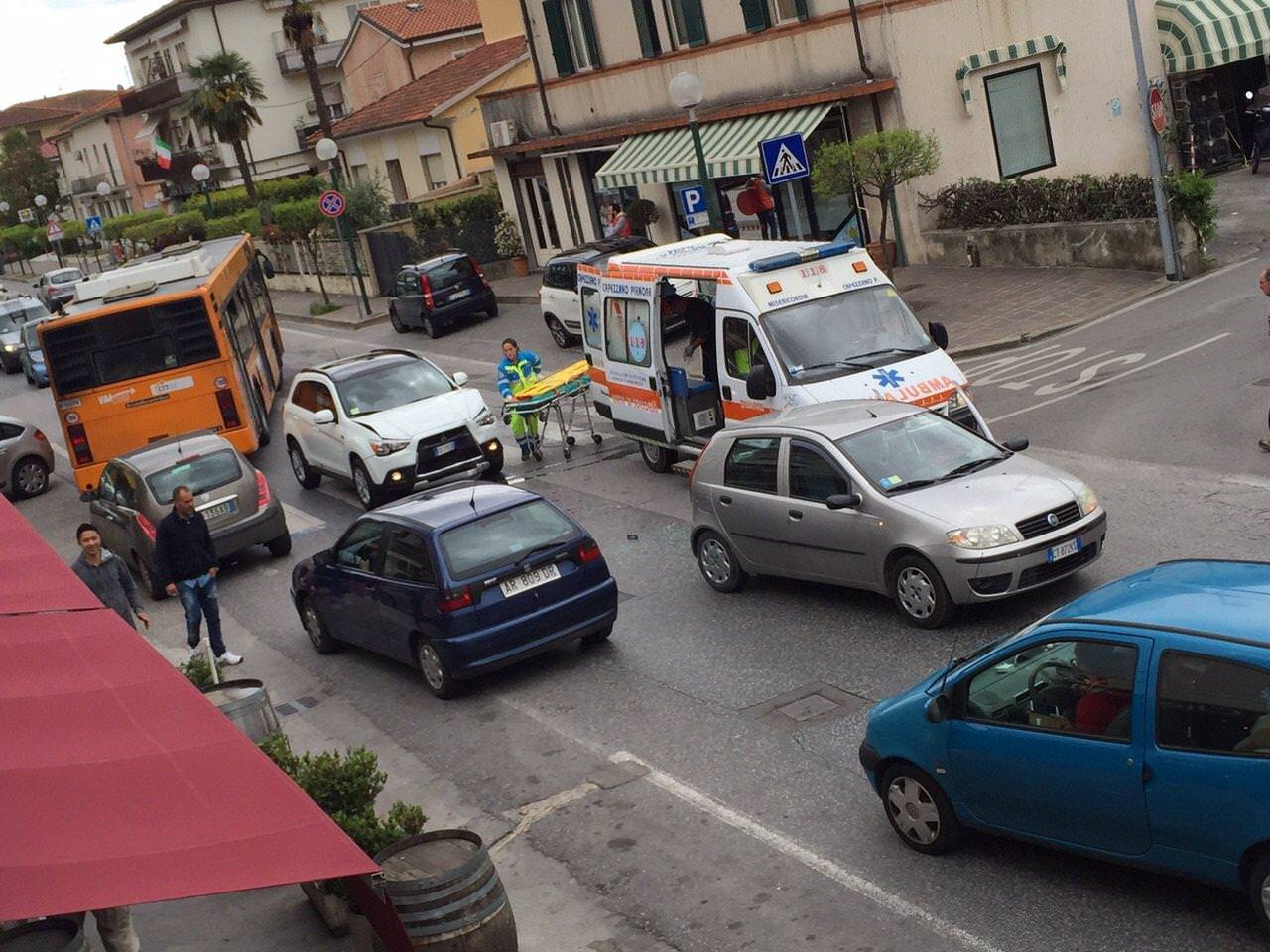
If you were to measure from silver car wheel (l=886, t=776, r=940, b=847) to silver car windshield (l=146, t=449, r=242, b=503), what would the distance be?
1204 centimetres

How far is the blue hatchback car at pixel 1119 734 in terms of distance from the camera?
6793mm

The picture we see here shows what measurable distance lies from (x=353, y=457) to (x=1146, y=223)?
41.9ft

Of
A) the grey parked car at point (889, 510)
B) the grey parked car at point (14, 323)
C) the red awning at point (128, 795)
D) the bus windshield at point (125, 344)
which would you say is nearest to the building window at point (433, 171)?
the grey parked car at point (14, 323)

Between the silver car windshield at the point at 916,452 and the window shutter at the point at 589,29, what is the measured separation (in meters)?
26.5

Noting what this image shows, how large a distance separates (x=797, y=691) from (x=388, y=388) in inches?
431

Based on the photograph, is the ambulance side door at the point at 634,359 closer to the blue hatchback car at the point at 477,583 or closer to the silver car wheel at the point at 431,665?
the blue hatchback car at the point at 477,583

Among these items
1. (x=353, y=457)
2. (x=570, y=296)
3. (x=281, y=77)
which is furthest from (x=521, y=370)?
(x=281, y=77)

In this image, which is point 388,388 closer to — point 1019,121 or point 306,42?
point 1019,121

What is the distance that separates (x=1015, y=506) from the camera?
1173cm

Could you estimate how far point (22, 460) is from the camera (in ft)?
A: 88.7

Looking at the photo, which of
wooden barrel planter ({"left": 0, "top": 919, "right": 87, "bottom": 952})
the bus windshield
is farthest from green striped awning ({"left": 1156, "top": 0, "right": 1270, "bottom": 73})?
wooden barrel planter ({"left": 0, "top": 919, "right": 87, "bottom": 952})

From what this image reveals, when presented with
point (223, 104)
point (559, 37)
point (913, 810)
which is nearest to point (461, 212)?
point (559, 37)

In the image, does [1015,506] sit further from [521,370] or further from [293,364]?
[293,364]

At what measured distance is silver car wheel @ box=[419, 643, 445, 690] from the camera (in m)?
12.9
